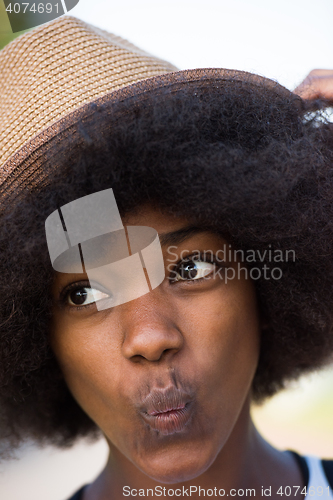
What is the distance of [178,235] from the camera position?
4.26 feet

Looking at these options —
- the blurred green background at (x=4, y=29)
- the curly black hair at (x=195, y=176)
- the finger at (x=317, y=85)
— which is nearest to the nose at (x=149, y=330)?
the curly black hair at (x=195, y=176)

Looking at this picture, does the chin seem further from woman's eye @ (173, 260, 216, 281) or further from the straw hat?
the straw hat

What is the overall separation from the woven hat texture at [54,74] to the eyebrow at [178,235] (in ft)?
1.43

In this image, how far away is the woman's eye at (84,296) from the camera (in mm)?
1336

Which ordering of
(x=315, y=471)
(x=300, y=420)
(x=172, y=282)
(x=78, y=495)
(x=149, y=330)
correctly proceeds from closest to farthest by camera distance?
(x=149, y=330)
(x=172, y=282)
(x=315, y=471)
(x=78, y=495)
(x=300, y=420)

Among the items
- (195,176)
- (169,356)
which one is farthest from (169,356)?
(195,176)

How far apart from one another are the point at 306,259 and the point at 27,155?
33.6 inches

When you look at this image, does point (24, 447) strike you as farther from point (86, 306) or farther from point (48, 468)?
point (86, 306)

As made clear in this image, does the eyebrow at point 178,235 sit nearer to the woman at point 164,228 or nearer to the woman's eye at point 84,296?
the woman at point 164,228

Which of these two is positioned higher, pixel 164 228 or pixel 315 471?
pixel 164 228

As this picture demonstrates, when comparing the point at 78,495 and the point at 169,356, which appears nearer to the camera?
the point at 169,356

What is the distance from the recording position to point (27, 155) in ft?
4.08

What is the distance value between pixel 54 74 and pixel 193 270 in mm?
692

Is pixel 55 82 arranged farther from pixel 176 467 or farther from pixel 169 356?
pixel 176 467
